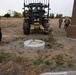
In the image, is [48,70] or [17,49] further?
[17,49]

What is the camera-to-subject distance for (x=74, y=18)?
13.0m

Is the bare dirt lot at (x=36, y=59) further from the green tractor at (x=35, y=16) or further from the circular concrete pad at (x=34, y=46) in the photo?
the green tractor at (x=35, y=16)

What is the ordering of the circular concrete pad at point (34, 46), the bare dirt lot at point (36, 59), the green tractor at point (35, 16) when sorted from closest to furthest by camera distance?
A: the bare dirt lot at point (36, 59) → the circular concrete pad at point (34, 46) → the green tractor at point (35, 16)

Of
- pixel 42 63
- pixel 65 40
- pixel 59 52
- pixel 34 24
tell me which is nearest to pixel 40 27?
pixel 34 24

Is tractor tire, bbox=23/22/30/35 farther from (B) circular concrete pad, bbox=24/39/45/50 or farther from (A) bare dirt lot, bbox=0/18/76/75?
(B) circular concrete pad, bbox=24/39/45/50

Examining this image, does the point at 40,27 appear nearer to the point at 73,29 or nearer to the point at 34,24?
the point at 34,24

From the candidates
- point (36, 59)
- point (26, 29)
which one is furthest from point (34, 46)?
point (26, 29)

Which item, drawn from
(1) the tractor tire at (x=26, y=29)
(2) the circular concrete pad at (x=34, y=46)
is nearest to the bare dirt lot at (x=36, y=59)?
(2) the circular concrete pad at (x=34, y=46)

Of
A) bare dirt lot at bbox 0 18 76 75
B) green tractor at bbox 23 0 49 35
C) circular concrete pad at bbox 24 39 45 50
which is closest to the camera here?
bare dirt lot at bbox 0 18 76 75

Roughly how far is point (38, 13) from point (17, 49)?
517cm

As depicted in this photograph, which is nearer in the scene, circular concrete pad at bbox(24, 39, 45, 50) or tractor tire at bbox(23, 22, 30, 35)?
circular concrete pad at bbox(24, 39, 45, 50)

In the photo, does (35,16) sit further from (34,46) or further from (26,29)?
(34,46)

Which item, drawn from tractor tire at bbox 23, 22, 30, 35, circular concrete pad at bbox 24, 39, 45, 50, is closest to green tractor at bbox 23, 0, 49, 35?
tractor tire at bbox 23, 22, 30, 35

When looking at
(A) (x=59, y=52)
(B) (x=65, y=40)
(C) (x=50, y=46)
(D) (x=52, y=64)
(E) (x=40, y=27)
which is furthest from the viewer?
(E) (x=40, y=27)
